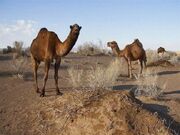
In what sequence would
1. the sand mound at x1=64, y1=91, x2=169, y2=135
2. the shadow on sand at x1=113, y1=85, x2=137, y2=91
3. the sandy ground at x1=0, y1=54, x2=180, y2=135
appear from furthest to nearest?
1. the shadow on sand at x1=113, y1=85, x2=137, y2=91
2. the sandy ground at x1=0, y1=54, x2=180, y2=135
3. the sand mound at x1=64, y1=91, x2=169, y2=135

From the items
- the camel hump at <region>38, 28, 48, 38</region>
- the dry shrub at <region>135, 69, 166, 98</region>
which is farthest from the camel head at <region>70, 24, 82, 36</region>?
the dry shrub at <region>135, 69, 166, 98</region>

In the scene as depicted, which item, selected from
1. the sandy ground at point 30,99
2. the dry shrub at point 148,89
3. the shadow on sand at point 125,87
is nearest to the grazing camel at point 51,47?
the sandy ground at point 30,99

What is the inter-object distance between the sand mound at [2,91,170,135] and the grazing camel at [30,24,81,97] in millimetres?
2195

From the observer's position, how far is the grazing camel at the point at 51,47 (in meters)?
14.3

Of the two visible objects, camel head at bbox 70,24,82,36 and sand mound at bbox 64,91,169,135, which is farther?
camel head at bbox 70,24,82,36

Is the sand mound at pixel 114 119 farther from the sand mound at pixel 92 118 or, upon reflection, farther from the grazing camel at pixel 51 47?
the grazing camel at pixel 51 47

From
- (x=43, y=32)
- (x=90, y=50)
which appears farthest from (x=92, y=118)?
(x=90, y=50)

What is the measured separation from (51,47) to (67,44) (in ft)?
2.08

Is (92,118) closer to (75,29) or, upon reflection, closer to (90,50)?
(75,29)

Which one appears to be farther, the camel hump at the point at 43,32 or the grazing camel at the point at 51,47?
the camel hump at the point at 43,32

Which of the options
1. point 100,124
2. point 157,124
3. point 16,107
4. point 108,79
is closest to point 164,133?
point 157,124

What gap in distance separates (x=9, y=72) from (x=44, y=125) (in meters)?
8.96

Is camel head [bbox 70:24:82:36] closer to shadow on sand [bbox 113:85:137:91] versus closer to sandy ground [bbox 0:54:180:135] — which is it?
sandy ground [bbox 0:54:180:135]

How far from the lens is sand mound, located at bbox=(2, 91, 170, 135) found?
1133 centimetres
